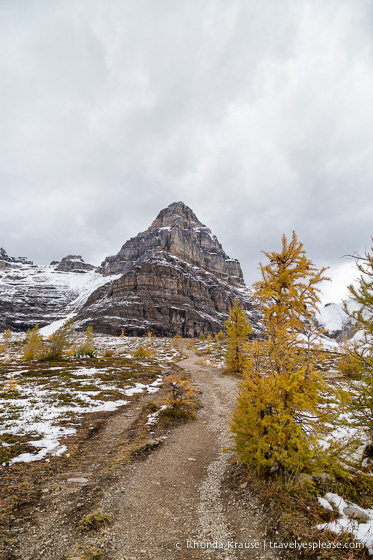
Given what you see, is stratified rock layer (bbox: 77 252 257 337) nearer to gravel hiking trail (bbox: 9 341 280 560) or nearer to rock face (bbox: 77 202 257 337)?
rock face (bbox: 77 202 257 337)

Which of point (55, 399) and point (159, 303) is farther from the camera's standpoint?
point (159, 303)

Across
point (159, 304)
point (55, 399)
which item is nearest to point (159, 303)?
point (159, 304)

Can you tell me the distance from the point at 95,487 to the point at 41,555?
210 centimetres

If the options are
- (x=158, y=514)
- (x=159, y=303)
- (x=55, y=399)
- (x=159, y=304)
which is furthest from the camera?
(x=159, y=303)

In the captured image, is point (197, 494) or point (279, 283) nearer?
point (197, 494)

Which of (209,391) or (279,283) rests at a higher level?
(279,283)

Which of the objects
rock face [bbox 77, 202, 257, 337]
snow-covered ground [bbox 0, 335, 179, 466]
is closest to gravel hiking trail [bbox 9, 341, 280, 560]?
snow-covered ground [bbox 0, 335, 179, 466]

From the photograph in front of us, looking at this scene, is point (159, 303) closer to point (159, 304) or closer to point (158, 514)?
point (159, 304)

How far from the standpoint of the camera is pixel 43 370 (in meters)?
21.8

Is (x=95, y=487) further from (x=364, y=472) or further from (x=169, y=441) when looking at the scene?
(x=364, y=472)

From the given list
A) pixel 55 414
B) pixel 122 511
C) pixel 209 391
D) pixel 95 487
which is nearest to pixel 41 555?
pixel 122 511

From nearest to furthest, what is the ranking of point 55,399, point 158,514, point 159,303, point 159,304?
point 158,514, point 55,399, point 159,304, point 159,303

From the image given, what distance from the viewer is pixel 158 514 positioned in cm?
507

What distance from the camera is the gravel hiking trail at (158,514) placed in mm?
4059
